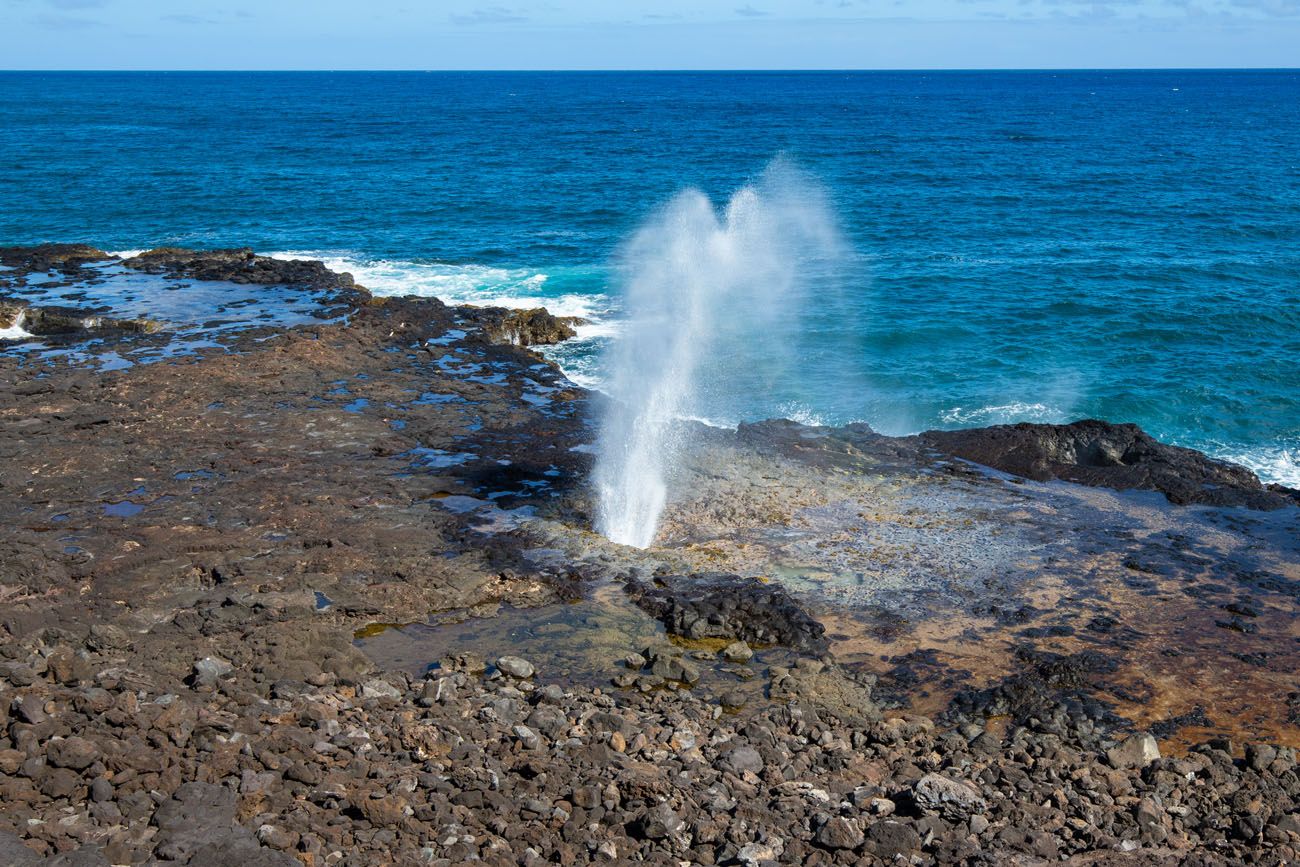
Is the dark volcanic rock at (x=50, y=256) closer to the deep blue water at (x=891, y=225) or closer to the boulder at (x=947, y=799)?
the deep blue water at (x=891, y=225)

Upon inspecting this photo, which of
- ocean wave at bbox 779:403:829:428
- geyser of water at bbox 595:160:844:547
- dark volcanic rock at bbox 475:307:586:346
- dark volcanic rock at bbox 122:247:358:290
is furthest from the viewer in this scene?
dark volcanic rock at bbox 122:247:358:290

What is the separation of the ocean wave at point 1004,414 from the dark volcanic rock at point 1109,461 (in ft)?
13.3

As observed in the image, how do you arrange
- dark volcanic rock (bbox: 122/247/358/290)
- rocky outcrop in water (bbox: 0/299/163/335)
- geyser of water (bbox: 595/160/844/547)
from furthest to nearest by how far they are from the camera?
1. dark volcanic rock (bbox: 122/247/358/290)
2. rocky outcrop in water (bbox: 0/299/163/335)
3. geyser of water (bbox: 595/160/844/547)

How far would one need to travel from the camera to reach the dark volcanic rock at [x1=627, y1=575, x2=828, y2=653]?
16891mm

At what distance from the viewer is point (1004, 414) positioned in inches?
1206

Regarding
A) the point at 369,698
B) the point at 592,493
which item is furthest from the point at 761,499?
the point at 369,698

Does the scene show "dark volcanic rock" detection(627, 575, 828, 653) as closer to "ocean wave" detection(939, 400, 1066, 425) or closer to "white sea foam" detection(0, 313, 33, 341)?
"ocean wave" detection(939, 400, 1066, 425)

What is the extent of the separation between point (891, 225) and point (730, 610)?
4298 centimetres

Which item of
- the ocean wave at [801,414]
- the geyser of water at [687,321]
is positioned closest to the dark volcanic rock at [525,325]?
the geyser of water at [687,321]

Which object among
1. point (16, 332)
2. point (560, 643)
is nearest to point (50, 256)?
point (16, 332)

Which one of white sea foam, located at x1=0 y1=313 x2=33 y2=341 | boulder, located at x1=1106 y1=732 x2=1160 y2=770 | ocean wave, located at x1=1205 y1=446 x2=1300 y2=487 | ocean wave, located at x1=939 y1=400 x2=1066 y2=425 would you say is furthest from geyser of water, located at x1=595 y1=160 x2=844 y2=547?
white sea foam, located at x1=0 y1=313 x2=33 y2=341

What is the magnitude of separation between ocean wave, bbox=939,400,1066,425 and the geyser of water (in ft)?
19.0

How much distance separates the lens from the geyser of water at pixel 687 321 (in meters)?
22.7

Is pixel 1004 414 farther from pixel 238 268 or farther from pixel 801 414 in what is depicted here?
pixel 238 268
